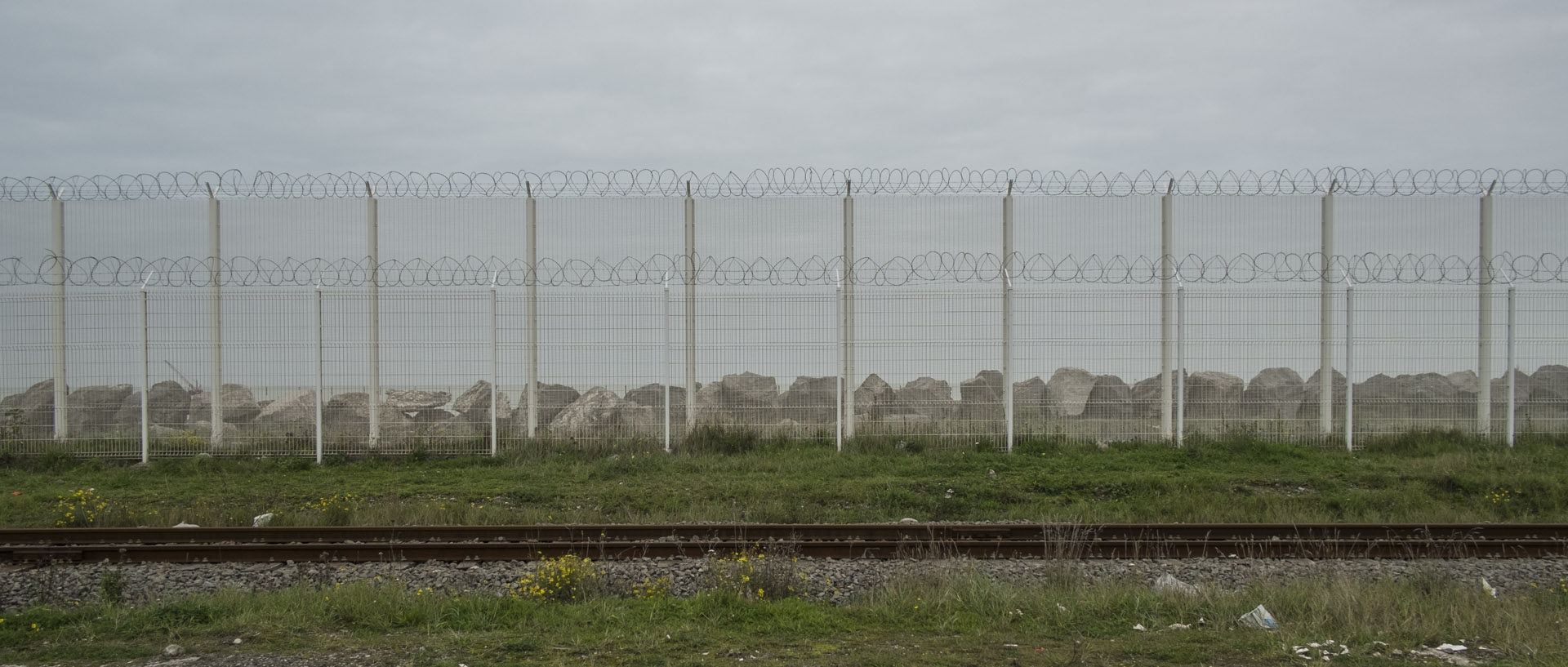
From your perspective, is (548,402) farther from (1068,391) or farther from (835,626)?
(835,626)

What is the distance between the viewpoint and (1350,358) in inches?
544

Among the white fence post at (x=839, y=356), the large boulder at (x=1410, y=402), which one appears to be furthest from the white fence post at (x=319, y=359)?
the large boulder at (x=1410, y=402)

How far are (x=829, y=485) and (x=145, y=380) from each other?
10154mm

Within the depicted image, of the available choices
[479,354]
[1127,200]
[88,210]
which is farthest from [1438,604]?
[88,210]

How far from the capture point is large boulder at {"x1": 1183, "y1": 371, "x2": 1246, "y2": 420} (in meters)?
13.7

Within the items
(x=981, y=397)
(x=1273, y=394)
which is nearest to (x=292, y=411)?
(x=981, y=397)

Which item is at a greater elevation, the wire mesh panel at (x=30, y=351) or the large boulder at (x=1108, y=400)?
the wire mesh panel at (x=30, y=351)

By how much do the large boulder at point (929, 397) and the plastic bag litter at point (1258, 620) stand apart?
7.64m

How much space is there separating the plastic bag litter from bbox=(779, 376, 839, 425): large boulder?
8.04 meters

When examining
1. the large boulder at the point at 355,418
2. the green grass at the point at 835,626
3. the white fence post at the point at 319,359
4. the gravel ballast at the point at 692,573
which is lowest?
the gravel ballast at the point at 692,573

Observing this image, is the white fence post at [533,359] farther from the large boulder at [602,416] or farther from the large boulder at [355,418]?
the large boulder at [355,418]

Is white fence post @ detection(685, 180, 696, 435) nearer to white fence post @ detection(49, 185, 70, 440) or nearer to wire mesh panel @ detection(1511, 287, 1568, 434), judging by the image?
white fence post @ detection(49, 185, 70, 440)

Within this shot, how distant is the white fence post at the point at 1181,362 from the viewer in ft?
44.8

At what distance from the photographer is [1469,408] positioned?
14055 millimetres
